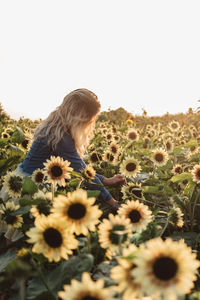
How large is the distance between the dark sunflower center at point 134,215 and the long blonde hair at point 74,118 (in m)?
1.70

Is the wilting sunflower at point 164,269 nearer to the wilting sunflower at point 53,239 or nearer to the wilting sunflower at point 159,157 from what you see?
the wilting sunflower at point 53,239

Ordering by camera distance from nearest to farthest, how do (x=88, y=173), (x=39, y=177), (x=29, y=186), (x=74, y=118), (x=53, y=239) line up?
(x=53, y=239)
(x=29, y=186)
(x=88, y=173)
(x=39, y=177)
(x=74, y=118)

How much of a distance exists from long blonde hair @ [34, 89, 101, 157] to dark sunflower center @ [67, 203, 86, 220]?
1.90 metres

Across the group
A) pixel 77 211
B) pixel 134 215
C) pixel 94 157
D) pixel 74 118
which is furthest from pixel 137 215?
pixel 94 157

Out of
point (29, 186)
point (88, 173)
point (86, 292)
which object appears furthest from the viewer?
point (88, 173)

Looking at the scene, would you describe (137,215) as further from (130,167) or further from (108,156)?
(108,156)

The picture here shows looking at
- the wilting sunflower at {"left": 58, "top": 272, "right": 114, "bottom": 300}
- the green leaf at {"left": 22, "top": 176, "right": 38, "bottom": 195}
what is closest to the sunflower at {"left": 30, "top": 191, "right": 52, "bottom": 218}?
the green leaf at {"left": 22, "top": 176, "right": 38, "bottom": 195}

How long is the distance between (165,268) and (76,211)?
1.51 feet

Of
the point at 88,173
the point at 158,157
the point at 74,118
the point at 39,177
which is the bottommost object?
the point at 39,177

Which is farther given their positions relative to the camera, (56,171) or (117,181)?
(117,181)

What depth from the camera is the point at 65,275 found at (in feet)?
Result: 4.18

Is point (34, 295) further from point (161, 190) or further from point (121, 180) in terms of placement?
point (121, 180)

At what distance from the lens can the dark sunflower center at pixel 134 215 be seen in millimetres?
1509

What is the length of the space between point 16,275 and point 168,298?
405 millimetres
